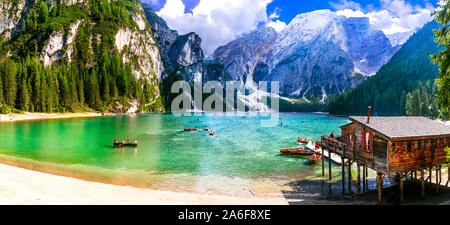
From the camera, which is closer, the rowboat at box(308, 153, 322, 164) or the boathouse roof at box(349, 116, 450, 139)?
the boathouse roof at box(349, 116, 450, 139)

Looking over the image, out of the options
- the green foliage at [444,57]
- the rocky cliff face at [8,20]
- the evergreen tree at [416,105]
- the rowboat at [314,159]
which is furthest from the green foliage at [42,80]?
the evergreen tree at [416,105]

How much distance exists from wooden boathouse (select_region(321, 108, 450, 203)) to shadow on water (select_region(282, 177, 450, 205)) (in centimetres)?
92

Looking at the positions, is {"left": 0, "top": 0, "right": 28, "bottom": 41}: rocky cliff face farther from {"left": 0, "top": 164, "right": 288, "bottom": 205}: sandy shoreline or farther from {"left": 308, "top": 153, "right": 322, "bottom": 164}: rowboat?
{"left": 308, "top": 153, "right": 322, "bottom": 164}: rowboat

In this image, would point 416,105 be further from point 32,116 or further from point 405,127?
point 32,116

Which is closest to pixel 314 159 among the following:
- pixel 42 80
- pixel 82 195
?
pixel 82 195

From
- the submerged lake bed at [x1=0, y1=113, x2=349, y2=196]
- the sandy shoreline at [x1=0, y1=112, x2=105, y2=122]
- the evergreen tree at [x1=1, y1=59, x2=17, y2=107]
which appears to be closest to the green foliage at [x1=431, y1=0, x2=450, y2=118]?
the submerged lake bed at [x1=0, y1=113, x2=349, y2=196]

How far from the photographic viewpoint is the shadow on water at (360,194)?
23.7m

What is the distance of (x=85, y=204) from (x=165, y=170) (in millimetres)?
17426

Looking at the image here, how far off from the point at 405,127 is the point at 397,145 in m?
3.54

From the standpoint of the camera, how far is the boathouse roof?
74.1ft

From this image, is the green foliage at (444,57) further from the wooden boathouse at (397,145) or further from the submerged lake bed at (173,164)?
the submerged lake bed at (173,164)

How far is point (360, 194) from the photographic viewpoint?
2650 centimetres

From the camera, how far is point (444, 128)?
2598 cm

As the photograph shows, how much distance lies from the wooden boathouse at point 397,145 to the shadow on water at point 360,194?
92cm
